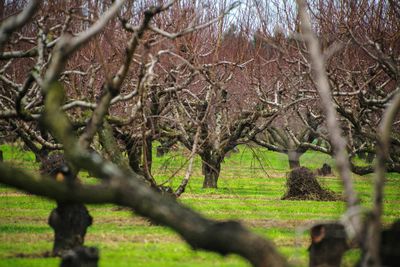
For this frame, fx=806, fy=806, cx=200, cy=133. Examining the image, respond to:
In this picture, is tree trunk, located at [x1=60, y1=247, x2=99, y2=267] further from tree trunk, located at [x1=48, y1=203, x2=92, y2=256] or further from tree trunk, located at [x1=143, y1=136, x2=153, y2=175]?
tree trunk, located at [x1=143, y1=136, x2=153, y2=175]

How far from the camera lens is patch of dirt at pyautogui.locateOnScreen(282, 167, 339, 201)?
975 inches

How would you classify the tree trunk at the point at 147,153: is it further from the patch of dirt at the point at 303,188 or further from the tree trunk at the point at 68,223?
the patch of dirt at the point at 303,188

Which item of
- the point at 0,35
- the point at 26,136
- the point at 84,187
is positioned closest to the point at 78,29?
the point at 26,136

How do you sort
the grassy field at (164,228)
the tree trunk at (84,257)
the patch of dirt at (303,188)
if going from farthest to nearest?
1. the patch of dirt at (303,188)
2. the grassy field at (164,228)
3. the tree trunk at (84,257)

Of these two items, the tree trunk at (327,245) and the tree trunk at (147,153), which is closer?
the tree trunk at (327,245)

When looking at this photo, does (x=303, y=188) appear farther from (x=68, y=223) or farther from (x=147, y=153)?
(x=68, y=223)

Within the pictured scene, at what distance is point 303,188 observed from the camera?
24969 mm

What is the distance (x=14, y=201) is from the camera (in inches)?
835

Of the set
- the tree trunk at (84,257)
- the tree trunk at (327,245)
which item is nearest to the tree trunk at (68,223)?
the tree trunk at (84,257)

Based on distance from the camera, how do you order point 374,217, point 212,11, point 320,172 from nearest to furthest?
1. point 374,217
2. point 212,11
3. point 320,172

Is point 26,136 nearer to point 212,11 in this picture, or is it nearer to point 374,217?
point 212,11

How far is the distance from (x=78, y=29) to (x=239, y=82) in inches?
532

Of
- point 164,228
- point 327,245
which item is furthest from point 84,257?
point 164,228

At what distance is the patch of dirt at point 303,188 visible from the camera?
975 inches
